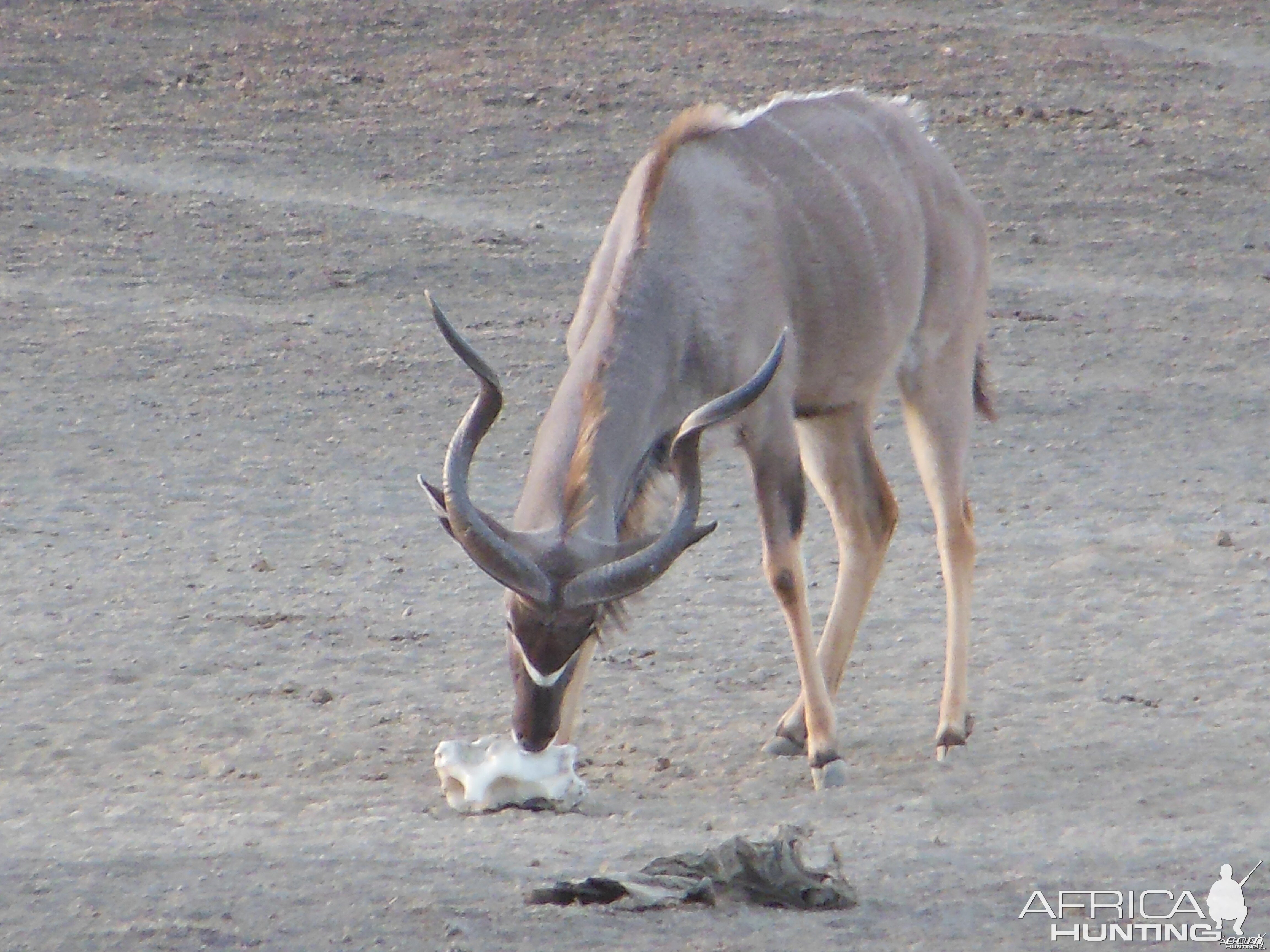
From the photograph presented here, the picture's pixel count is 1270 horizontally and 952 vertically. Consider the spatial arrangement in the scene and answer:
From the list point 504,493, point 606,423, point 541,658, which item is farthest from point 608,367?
point 504,493

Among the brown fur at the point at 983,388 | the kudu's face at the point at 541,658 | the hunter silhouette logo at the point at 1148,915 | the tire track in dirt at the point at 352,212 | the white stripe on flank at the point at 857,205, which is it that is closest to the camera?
the hunter silhouette logo at the point at 1148,915

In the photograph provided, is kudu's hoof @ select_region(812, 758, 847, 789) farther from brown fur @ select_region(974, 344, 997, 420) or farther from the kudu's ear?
brown fur @ select_region(974, 344, 997, 420)

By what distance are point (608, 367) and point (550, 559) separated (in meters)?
0.70

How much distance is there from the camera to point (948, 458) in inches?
246

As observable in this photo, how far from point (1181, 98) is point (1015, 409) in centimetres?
642

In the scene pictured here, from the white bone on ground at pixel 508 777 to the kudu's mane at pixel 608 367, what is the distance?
63cm

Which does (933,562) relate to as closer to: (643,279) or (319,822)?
(643,279)

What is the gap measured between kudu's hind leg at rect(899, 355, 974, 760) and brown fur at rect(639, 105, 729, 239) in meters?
1.05

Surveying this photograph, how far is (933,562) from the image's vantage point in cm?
770

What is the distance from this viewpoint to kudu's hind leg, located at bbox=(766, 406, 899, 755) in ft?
20.6

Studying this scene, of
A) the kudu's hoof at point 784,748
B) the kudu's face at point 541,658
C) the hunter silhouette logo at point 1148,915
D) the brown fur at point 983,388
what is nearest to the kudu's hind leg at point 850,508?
the kudu's hoof at point 784,748

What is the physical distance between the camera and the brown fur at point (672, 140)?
5.67 m

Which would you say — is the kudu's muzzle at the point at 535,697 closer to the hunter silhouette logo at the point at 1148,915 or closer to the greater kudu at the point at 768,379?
the greater kudu at the point at 768,379

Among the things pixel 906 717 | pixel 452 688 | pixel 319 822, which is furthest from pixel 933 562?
pixel 319 822
